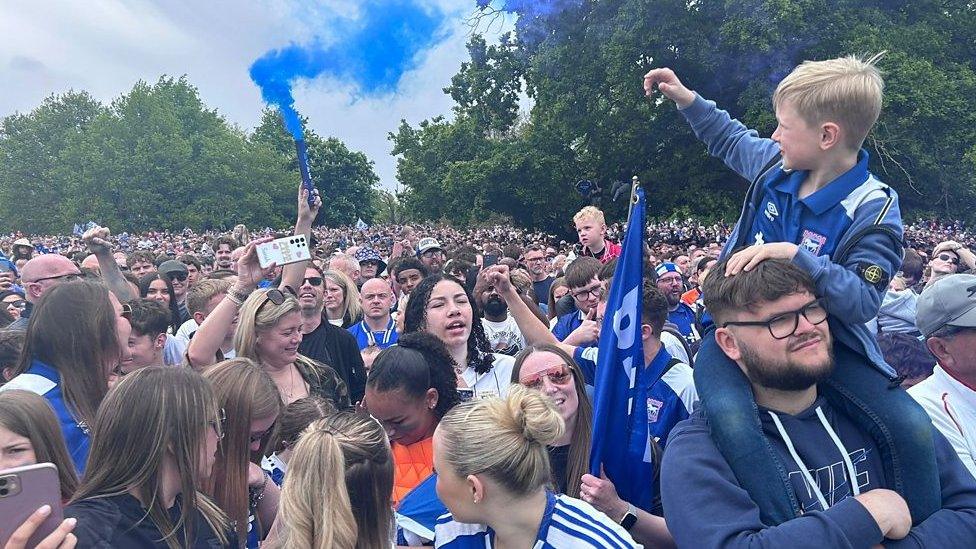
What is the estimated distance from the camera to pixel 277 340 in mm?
4258

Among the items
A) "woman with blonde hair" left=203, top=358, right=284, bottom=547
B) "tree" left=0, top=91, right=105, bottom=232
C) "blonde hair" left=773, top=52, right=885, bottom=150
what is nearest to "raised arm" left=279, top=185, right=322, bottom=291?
"woman with blonde hair" left=203, top=358, right=284, bottom=547

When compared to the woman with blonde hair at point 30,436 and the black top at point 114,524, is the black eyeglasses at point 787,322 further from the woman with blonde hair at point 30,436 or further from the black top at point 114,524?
the woman with blonde hair at point 30,436

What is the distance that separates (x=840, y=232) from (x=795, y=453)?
78 cm

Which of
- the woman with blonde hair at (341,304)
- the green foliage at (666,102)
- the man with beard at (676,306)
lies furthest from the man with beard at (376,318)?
the green foliage at (666,102)

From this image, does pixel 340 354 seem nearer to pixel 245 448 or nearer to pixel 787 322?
pixel 245 448

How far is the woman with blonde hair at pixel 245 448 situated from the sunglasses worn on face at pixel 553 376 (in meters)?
1.14

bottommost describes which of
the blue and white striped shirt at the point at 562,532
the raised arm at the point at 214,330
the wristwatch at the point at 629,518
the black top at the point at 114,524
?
the wristwatch at the point at 629,518

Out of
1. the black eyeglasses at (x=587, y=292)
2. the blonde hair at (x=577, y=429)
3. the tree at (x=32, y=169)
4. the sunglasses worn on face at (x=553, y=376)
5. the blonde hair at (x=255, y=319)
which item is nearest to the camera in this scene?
the blonde hair at (x=577, y=429)

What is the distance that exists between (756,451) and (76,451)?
105 inches

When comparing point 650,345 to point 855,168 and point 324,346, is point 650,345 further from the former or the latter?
point 324,346

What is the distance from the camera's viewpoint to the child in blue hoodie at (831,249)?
6.59 feet

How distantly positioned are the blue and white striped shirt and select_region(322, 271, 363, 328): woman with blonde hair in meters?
4.60

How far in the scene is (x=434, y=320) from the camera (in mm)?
4473

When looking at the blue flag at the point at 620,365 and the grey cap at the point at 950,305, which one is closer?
the blue flag at the point at 620,365
